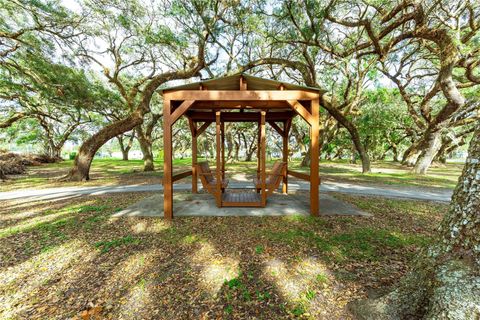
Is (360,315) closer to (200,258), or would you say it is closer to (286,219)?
(200,258)

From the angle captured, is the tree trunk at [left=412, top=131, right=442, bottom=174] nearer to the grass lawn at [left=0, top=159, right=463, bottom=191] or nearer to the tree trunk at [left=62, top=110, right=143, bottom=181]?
the grass lawn at [left=0, top=159, right=463, bottom=191]

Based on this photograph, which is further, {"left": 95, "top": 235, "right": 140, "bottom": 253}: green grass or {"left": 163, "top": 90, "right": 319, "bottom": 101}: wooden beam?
{"left": 163, "top": 90, "right": 319, "bottom": 101}: wooden beam

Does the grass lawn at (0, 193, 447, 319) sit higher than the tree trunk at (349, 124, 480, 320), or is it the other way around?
the tree trunk at (349, 124, 480, 320)

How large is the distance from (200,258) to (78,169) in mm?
10770

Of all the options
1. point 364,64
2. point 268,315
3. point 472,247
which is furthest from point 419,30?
point 268,315

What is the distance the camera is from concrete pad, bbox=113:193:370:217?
5.18m

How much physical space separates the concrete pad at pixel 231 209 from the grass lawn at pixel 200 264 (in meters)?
0.34

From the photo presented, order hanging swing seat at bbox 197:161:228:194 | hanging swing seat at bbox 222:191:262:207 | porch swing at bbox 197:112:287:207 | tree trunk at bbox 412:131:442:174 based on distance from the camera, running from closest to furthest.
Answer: porch swing at bbox 197:112:287:207
hanging swing seat at bbox 222:191:262:207
hanging swing seat at bbox 197:161:228:194
tree trunk at bbox 412:131:442:174

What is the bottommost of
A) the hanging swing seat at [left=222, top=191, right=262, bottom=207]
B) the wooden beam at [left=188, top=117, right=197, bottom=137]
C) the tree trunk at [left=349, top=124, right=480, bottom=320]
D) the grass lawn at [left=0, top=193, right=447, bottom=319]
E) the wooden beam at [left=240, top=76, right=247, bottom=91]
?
the grass lawn at [left=0, top=193, right=447, bottom=319]

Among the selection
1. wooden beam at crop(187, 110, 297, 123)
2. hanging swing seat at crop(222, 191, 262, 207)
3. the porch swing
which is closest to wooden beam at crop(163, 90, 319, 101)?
the porch swing

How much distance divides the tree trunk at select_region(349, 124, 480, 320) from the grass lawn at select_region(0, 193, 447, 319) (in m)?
0.55

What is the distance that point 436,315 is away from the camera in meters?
1.67

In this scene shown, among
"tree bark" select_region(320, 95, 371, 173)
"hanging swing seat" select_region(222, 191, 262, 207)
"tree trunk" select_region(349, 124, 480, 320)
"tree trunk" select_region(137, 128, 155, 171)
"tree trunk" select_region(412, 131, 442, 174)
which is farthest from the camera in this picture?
"tree trunk" select_region(137, 128, 155, 171)

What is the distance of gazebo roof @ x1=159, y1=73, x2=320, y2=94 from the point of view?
5013mm
